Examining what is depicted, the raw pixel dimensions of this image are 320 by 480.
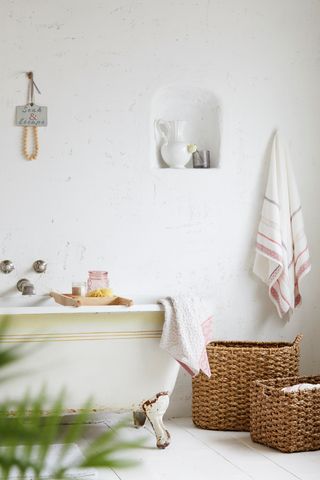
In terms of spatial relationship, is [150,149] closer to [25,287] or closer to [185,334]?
[25,287]

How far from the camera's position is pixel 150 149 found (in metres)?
4.47

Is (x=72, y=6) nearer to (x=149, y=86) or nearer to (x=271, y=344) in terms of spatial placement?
(x=149, y=86)

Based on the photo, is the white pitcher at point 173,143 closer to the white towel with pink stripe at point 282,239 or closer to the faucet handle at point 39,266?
the white towel with pink stripe at point 282,239

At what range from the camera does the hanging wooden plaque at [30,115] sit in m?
4.28

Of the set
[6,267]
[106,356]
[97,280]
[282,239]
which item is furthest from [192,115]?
[106,356]

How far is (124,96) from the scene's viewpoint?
14.5 ft

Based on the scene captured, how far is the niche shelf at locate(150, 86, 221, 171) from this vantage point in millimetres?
4598

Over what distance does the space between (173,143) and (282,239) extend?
Result: 33.1 inches

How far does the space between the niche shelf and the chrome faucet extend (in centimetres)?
100

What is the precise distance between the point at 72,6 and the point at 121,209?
3.80ft

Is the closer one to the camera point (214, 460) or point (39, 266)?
point (214, 460)

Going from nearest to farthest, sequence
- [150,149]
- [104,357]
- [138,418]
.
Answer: [104,357], [138,418], [150,149]

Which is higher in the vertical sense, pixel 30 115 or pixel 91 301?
pixel 30 115

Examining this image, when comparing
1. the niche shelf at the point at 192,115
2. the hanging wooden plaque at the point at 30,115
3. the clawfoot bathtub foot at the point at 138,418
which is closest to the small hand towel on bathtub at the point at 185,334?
the clawfoot bathtub foot at the point at 138,418
